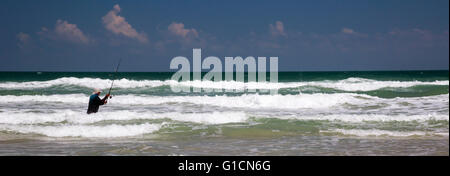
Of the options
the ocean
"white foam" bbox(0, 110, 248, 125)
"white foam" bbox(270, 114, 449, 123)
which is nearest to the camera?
the ocean

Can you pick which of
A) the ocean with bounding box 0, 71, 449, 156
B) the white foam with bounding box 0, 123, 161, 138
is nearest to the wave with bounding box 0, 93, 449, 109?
the ocean with bounding box 0, 71, 449, 156

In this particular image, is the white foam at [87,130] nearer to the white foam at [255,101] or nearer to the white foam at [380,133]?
the white foam at [380,133]

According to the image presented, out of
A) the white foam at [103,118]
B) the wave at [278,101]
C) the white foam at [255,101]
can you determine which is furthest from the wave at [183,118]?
the white foam at [255,101]

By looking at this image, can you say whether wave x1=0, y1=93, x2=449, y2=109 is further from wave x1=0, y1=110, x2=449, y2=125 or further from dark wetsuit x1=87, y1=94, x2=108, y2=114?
dark wetsuit x1=87, y1=94, x2=108, y2=114

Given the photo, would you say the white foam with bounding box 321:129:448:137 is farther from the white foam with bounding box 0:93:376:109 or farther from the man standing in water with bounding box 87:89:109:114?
the white foam with bounding box 0:93:376:109

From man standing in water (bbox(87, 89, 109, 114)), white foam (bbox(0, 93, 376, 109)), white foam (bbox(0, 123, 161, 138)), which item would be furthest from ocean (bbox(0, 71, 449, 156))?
white foam (bbox(0, 93, 376, 109))

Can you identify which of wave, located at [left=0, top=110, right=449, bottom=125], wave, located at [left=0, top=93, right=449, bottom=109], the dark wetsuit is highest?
the dark wetsuit

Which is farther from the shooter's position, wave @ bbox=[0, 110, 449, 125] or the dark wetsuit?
wave @ bbox=[0, 110, 449, 125]

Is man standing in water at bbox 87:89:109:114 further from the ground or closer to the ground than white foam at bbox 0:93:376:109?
further from the ground

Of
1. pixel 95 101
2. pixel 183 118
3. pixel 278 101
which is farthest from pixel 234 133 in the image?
pixel 278 101

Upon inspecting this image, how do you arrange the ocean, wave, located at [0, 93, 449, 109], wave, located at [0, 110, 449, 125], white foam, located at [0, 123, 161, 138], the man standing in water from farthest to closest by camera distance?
wave, located at [0, 93, 449, 109] → wave, located at [0, 110, 449, 125] → the man standing in water → white foam, located at [0, 123, 161, 138] → the ocean

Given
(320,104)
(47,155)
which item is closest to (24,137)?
(47,155)

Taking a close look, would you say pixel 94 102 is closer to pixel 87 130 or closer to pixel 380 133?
pixel 87 130
